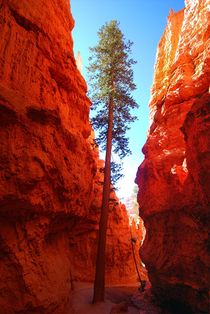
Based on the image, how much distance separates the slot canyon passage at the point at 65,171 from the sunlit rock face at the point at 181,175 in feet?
0.20

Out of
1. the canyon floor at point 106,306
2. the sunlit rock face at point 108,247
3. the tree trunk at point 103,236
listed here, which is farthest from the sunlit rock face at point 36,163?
the sunlit rock face at point 108,247

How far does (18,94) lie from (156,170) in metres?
9.29

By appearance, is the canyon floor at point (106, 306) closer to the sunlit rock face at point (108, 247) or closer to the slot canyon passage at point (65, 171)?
the slot canyon passage at point (65, 171)

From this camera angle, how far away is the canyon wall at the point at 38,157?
8648mm

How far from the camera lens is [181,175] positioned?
1327cm

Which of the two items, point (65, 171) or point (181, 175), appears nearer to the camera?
point (65, 171)

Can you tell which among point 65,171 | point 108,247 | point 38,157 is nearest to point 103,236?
point 65,171

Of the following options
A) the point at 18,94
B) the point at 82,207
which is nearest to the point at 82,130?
the point at 82,207

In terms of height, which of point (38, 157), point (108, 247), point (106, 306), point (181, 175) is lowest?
point (106, 306)

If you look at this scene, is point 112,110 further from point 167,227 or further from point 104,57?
point 167,227

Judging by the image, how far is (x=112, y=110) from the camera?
1634 cm

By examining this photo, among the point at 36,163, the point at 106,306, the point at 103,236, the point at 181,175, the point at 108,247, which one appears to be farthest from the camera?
the point at 108,247

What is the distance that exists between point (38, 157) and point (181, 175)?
26.2 ft

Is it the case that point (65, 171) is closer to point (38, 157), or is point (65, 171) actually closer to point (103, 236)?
point (38, 157)
